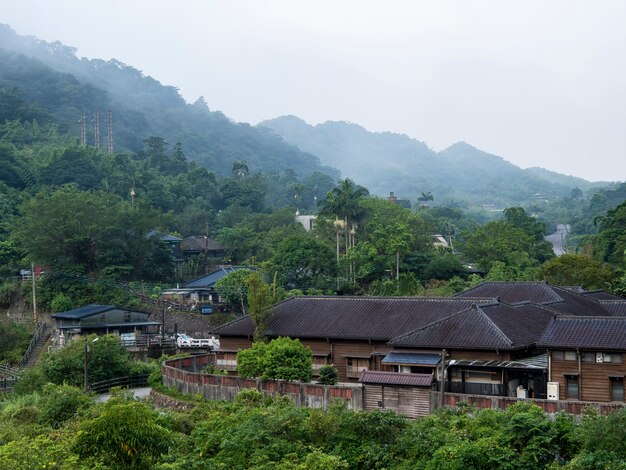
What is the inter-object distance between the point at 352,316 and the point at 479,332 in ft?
24.9

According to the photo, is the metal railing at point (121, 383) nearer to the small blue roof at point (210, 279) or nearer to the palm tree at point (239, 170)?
the small blue roof at point (210, 279)

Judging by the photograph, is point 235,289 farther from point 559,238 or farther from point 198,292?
point 559,238

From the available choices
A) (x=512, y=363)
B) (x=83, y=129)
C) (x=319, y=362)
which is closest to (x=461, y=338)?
(x=512, y=363)

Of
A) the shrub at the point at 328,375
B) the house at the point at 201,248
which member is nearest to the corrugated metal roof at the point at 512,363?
the shrub at the point at 328,375

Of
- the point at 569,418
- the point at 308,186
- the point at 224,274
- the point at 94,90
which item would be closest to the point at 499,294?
the point at 569,418

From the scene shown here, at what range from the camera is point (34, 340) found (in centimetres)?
5553

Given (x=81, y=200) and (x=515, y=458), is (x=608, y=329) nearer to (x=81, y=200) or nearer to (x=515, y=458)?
(x=515, y=458)

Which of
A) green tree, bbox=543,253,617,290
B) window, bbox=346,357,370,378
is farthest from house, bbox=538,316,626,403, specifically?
green tree, bbox=543,253,617,290

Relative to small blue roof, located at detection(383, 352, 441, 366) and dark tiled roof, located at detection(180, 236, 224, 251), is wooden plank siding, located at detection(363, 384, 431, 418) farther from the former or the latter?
dark tiled roof, located at detection(180, 236, 224, 251)

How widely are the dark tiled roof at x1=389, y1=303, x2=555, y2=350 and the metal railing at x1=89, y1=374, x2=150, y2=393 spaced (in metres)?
14.8

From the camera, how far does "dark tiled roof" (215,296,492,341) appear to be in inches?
1431

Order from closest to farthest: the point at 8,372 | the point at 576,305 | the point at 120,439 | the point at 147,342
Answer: the point at 120,439 → the point at 576,305 → the point at 8,372 → the point at 147,342

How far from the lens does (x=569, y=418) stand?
24203 mm

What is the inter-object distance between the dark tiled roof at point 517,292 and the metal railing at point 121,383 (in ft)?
54.1
